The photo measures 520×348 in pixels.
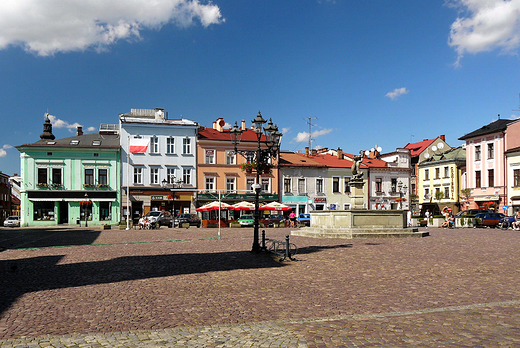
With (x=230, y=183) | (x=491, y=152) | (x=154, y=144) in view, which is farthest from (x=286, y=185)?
(x=491, y=152)

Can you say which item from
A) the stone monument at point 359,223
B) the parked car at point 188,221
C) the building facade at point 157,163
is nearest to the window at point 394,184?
the building facade at point 157,163

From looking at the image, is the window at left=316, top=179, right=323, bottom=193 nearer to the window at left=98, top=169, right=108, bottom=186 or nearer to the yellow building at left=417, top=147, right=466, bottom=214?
the yellow building at left=417, top=147, right=466, bottom=214

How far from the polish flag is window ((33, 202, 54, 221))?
10123mm

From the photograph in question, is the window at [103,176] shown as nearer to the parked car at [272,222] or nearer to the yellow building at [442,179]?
the parked car at [272,222]

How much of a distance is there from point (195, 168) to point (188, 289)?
40.4m

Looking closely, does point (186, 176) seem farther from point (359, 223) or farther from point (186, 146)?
point (359, 223)

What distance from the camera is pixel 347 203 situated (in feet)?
178

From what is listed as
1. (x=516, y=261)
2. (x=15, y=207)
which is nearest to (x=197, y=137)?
(x=516, y=261)

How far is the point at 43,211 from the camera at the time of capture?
4603 centimetres

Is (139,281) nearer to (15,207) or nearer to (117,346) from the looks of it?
(117,346)

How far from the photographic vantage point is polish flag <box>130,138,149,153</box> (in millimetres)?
47531

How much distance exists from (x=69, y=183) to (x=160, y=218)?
12.4 metres

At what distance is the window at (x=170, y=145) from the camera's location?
4888 cm

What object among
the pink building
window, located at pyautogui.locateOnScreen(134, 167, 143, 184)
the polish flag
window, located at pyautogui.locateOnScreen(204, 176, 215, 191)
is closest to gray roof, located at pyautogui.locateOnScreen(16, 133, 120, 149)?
the polish flag
